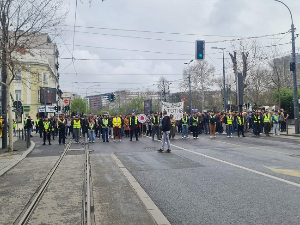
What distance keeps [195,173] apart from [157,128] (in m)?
14.4

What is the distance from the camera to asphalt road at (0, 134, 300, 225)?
6.11 metres

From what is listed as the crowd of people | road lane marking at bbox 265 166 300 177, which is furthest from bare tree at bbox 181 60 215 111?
road lane marking at bbox 265 166 300 177

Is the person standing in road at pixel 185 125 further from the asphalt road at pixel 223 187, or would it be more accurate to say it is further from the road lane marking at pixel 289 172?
the road lane marking at pixel 289 172

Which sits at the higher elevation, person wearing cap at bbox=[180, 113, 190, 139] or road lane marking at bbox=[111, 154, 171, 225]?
person wearing cap at bbox=[180, 113, 190, 139]

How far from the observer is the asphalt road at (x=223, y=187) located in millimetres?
6023

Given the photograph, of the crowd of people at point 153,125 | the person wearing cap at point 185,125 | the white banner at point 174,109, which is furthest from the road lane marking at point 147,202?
the white banner at point 174,109

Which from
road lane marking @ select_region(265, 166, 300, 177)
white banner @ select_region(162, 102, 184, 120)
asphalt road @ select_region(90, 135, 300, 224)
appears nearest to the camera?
asphalt road @ select_region(90, 135, 300, 224)

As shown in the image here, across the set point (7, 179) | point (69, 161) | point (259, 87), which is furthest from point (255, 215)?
point (259, 87)

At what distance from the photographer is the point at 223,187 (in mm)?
8086

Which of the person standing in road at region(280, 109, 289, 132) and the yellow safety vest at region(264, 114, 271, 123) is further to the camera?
the person standing in road at region(280, 109, 289, 132)

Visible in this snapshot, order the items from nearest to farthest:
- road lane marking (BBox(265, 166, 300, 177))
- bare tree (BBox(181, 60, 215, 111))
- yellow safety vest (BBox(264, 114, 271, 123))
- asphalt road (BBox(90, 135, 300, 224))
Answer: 1. asphalt road (BBox(90, 135, 300, 224))
2. road lane marking (BBox(265, 166, 300, 177))
3. yellow safety vest (BBox(264, 114, 271, 123))
4. bare tree (BBox(181, 60, 215, 111))

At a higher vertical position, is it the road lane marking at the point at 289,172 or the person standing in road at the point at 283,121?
the person standing in road at the point at 283,121

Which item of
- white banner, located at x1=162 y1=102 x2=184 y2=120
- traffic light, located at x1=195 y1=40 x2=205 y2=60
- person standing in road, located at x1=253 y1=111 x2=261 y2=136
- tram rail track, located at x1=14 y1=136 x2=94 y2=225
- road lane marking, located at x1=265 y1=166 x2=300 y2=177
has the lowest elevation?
tram rail track, located at x1=14 y1=136 x2=94 y2=225

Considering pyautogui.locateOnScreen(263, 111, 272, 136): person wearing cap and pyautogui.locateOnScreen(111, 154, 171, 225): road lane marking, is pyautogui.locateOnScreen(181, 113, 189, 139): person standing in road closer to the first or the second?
pyautogui.locateOnScreen(263, 111, 272, 136): person wearing cap
